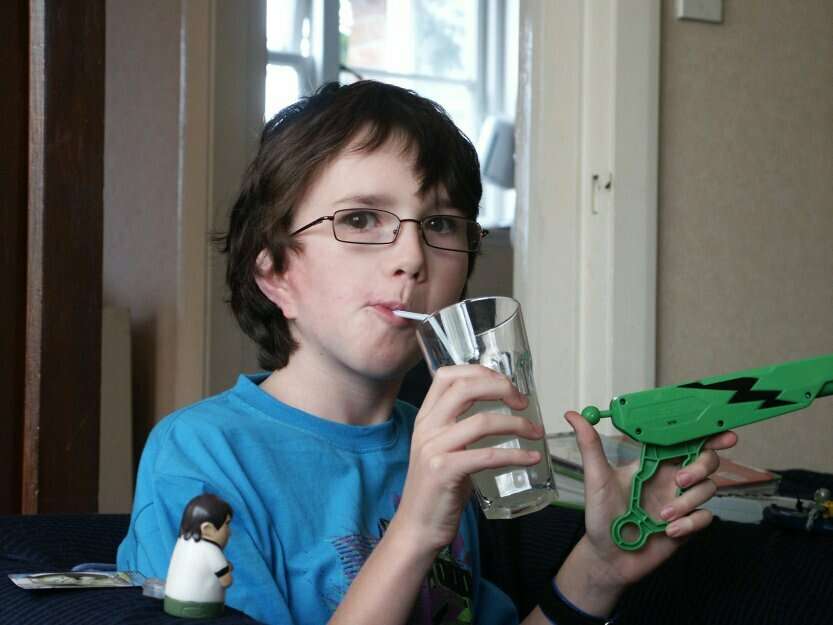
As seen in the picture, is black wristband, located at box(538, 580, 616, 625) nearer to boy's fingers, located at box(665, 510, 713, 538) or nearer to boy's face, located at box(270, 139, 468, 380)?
boy's fingers, located at box(665, 510, 713, 538)

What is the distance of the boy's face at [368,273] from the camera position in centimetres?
104

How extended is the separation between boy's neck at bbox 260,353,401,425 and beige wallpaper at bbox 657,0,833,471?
1086 mm

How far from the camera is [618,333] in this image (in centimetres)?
205

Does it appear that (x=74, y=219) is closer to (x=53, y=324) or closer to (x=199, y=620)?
(x=53, y=324)

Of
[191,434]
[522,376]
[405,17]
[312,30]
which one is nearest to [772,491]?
[522,376]

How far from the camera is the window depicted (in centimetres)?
498

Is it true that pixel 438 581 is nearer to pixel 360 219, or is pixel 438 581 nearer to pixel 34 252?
pixel 360 219

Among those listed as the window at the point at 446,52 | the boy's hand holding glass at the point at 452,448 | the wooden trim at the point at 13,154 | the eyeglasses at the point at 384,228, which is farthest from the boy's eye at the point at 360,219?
the window at the point at 446,52

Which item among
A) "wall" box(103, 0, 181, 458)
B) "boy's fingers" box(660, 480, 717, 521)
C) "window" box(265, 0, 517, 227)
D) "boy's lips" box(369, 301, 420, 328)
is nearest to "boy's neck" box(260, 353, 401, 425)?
"boy's lips" box(369, 301, 420, 328)

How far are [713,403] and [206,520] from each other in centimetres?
49

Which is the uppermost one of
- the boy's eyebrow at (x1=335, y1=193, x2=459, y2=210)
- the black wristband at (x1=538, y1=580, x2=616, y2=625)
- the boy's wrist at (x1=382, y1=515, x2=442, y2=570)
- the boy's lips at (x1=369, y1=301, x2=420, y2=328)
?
the boy's eyebrow at (x1=335, y1=193, x2=459, y2=210)

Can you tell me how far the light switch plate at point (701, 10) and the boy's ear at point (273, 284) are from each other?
1237 mm

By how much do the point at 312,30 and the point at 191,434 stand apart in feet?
10.8

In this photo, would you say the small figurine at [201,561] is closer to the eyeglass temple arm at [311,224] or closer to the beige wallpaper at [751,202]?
the eyeglass temple arm at [311,224]
